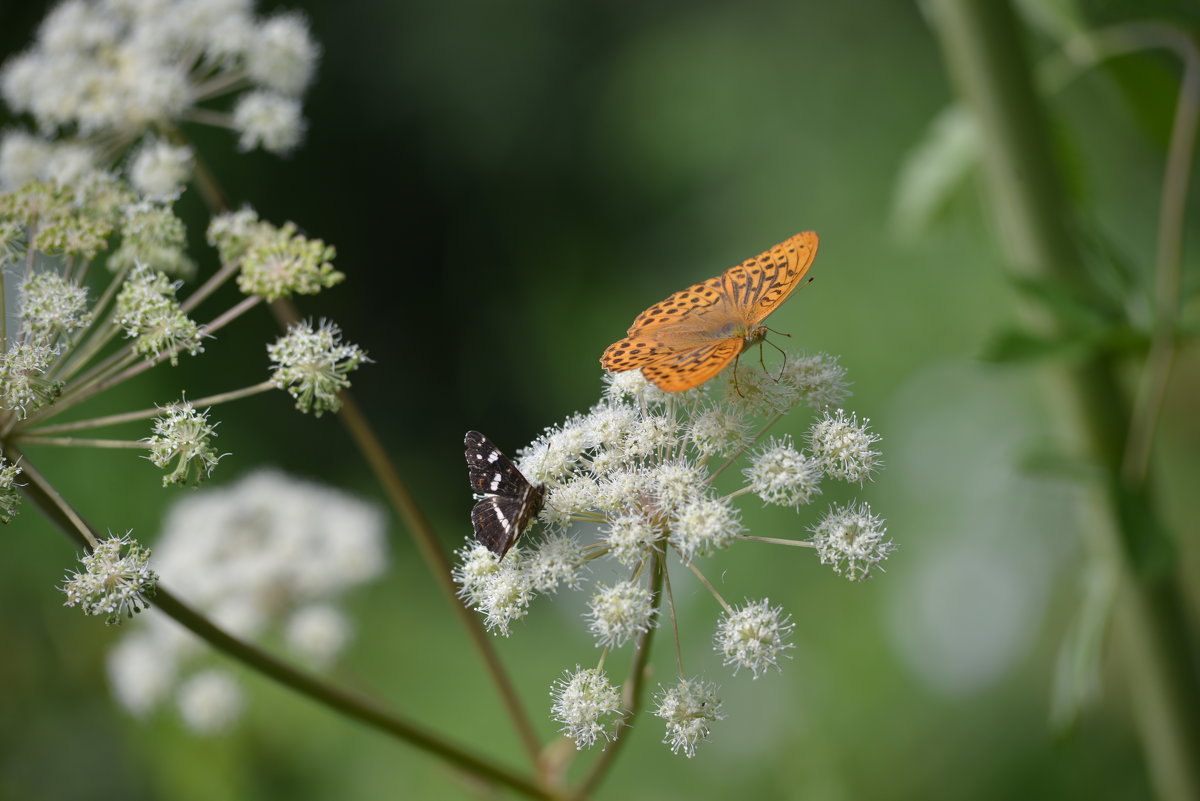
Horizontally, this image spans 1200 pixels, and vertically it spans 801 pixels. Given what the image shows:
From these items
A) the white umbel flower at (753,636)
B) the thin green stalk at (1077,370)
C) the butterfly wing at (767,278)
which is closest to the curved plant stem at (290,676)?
the white umbel flower at (753,636)

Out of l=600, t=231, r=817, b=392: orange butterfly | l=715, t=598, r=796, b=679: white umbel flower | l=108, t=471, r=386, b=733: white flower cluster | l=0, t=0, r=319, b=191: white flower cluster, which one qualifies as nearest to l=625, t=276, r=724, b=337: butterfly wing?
l=600, t=231, r=817, b=392: orange butterfly

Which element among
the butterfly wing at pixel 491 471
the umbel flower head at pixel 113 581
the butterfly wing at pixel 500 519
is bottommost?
the butterfly wing at pixel 500 519

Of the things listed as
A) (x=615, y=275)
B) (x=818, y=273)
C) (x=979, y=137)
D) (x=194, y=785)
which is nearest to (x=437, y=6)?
(x=615, y=275)

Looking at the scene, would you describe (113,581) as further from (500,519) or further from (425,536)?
(425,536)

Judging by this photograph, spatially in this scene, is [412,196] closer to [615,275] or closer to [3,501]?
[615,275]

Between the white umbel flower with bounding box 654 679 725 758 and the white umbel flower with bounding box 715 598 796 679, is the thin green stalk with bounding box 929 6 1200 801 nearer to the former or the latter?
the white umbel flower with bounding box 715 598 796 679

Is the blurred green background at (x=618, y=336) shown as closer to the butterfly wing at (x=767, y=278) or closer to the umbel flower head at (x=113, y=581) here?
the butterfly wing at (x=767, y=278)
